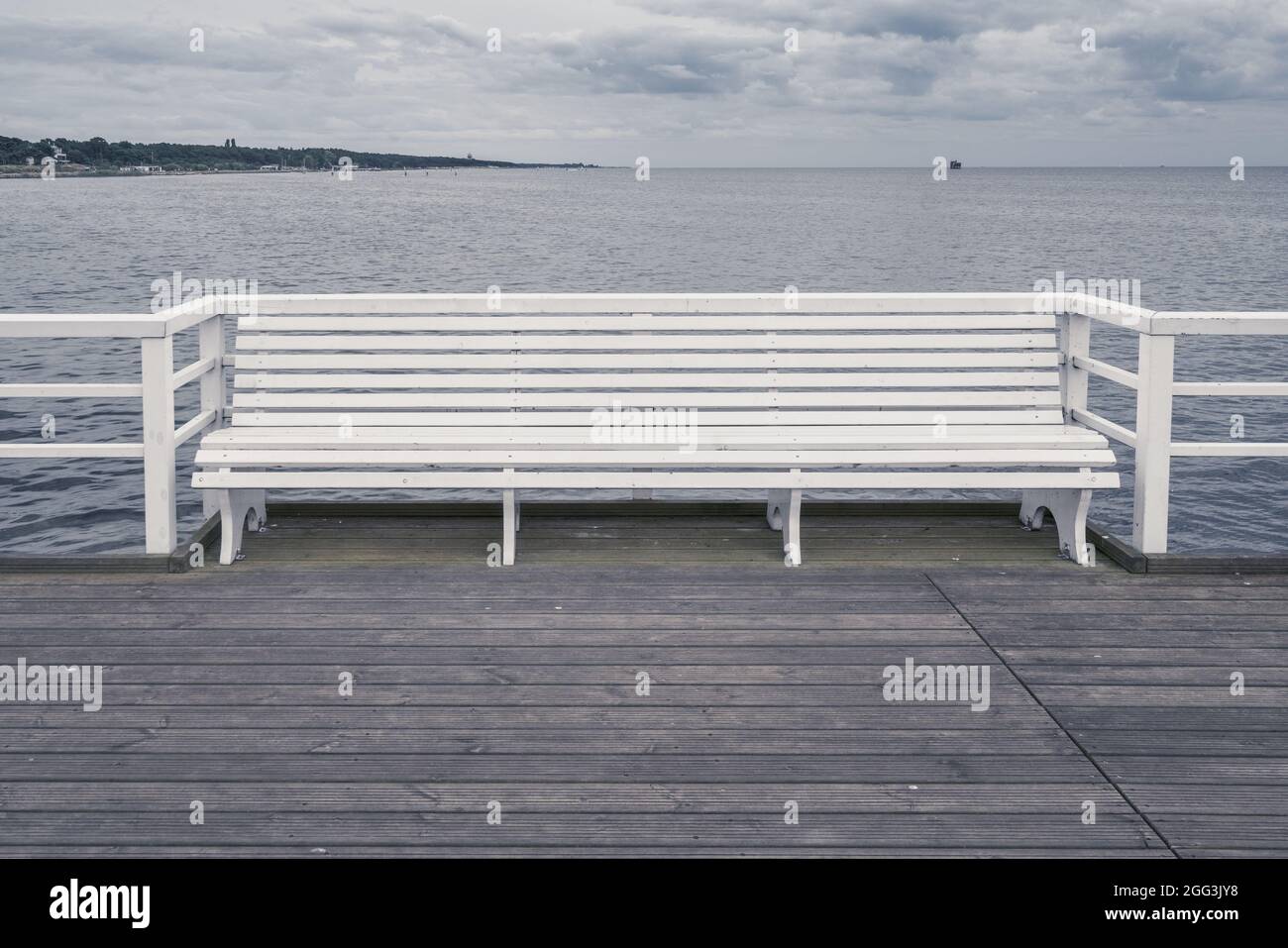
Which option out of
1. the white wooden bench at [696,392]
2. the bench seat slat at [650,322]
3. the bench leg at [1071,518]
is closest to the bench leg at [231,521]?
the white wooden bench at [696,392]

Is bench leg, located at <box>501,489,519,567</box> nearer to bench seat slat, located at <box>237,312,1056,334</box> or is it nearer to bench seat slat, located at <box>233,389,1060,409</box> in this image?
bench seat slat, located at <box>233,389,1060,409</box>

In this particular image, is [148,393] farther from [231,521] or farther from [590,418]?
[590,418]

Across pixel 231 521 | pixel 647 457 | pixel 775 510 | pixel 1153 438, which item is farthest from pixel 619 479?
pixel 1153 438

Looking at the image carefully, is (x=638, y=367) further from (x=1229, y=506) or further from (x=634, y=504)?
(x=1229, y=506)

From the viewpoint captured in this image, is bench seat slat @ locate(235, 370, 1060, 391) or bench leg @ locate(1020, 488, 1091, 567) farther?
bench seat slat @ locate(235, 370, 1060, 391)

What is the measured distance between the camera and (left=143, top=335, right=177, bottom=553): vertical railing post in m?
5.23

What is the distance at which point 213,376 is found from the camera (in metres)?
5.95

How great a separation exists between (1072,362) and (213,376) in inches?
143

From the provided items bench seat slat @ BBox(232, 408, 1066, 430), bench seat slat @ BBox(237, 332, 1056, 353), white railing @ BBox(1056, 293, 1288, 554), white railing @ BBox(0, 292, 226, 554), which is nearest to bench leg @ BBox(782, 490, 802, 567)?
bench seat slat @ BBox(232, 408, 1066, 430)

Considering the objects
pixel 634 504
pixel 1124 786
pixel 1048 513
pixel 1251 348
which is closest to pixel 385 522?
pixel 634 504

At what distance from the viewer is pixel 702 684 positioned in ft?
13.6

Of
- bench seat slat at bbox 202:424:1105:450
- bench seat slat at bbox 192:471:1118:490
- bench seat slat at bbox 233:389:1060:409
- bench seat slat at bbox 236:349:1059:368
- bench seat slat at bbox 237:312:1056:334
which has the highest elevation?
bench seat slat at bbox 237:312:1056:334

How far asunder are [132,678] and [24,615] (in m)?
0.79

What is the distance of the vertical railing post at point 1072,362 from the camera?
595cm
